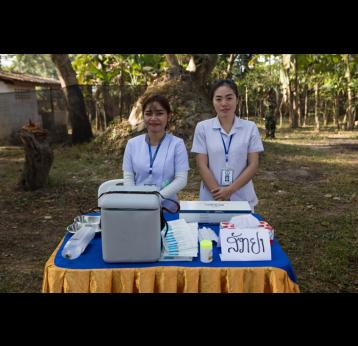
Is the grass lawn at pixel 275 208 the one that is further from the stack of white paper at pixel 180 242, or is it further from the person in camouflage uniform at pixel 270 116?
the person in camouflage uniform at pixel 270 116

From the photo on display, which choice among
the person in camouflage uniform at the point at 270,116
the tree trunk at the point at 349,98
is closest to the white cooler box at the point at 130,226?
the person in camouflage uniform at the point at 270,116

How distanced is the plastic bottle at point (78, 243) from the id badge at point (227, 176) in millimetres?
1179

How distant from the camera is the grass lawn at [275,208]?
4.00 m

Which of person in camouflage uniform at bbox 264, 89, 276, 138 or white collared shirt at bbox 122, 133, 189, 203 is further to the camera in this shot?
person in camouflage uniform at bbox 264, 89, 276, 138

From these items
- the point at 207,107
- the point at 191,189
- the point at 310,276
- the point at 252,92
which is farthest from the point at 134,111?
the point at 252,92

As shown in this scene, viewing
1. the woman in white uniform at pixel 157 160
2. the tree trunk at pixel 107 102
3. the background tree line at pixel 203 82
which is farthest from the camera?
the tree trunk at pixel 107 102

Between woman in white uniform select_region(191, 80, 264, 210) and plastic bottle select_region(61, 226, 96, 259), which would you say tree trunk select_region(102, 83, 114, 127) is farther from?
plastic bottle select_region(61, 226, 96, 259)

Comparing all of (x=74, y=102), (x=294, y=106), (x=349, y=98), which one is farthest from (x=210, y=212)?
(x=294, y=106)

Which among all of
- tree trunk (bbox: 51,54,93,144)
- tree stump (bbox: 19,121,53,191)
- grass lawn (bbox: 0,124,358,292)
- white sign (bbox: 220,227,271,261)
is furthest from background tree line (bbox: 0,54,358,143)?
white sign (bbox: 220,227,271,261)

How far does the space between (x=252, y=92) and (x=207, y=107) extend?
43.6 feet

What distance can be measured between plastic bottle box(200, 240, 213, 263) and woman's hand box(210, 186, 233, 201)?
1030 mm

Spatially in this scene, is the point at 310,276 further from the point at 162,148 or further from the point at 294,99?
the point at 294,99

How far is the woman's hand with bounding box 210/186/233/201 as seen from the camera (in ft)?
9.88

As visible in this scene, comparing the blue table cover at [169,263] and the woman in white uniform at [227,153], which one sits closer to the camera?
the blue table cover at [169,263]
